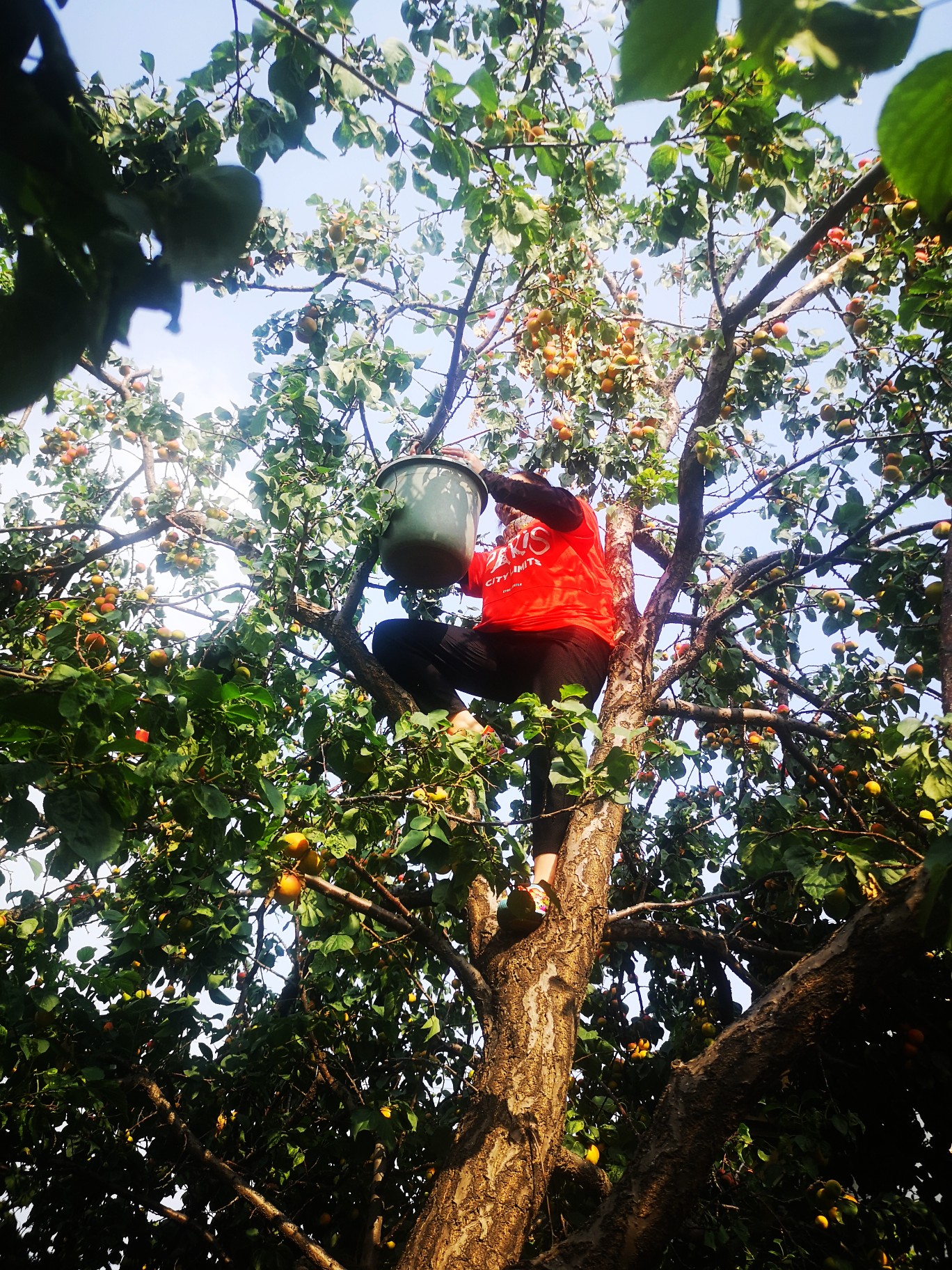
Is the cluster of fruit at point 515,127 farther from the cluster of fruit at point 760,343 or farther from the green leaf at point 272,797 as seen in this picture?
the green leaf at point 272,797

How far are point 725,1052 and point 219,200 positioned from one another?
2322mm

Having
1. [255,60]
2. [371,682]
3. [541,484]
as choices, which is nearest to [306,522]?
[371,682]

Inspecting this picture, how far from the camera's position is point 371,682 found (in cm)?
307

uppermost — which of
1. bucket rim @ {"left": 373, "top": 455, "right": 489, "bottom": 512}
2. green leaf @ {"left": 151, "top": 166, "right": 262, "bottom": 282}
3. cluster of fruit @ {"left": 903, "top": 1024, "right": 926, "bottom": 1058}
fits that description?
bucket rim @ {"left": 373, "top": 455, "right": 489, "bottom": 512}

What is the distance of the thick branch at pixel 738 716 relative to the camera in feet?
11.2

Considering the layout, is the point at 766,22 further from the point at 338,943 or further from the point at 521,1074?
the point at 521,1074

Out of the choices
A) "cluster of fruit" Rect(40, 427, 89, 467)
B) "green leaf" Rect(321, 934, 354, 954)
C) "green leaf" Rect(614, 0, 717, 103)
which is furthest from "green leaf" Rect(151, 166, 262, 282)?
"cluster of fruit" Rect(40, 427, 89, 467)

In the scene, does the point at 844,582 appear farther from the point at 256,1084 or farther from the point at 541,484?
the point at 256,1084

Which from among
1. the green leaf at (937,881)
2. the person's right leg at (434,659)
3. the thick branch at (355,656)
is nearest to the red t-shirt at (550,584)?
the person's right leg at (434,659)

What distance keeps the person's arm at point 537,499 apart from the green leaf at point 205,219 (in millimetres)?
2321

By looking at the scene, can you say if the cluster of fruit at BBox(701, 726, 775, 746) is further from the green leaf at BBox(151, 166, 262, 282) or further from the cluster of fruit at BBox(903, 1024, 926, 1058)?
the green leaf at BBox(151, 166, 262, 282)

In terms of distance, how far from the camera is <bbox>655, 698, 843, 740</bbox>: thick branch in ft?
11.2

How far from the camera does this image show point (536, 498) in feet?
10.0

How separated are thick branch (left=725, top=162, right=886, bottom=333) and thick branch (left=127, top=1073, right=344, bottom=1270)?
3.42 metres
